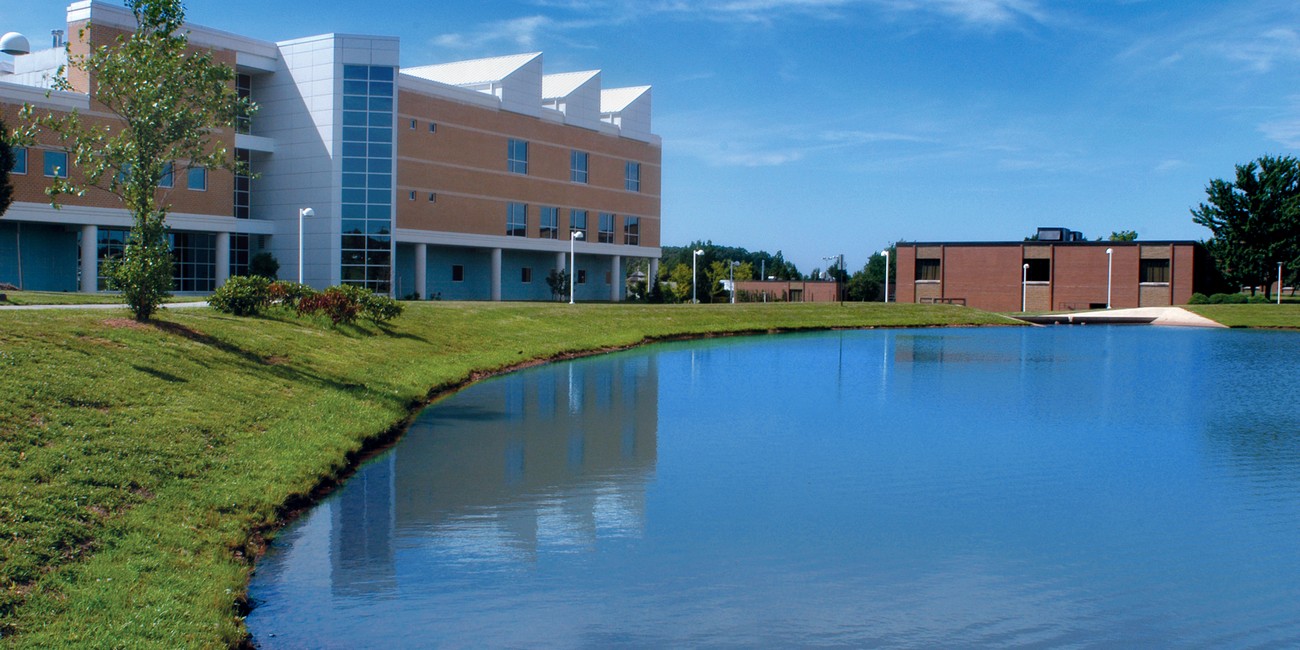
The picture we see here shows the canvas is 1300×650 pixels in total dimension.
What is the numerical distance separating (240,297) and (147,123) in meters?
6.55

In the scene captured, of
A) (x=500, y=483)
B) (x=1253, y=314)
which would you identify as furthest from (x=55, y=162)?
(x=1253, y=314)

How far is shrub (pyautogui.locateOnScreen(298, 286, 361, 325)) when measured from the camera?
25.2 m

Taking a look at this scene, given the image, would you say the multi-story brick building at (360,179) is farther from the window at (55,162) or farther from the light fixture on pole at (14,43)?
the light fixture on pole at (14,43)

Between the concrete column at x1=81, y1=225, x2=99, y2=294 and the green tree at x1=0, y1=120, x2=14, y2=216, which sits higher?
the green tree at x1=0, y1=120, x2=14, y2=216

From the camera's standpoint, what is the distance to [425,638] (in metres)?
7.90

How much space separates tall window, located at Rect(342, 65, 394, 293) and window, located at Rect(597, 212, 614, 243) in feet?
56.4

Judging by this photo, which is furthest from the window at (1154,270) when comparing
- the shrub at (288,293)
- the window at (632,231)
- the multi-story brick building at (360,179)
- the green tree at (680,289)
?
the shrub at (288,293)

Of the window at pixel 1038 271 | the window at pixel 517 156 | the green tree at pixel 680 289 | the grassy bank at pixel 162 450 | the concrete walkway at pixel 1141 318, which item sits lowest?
the grassy bank at pixel 162 450

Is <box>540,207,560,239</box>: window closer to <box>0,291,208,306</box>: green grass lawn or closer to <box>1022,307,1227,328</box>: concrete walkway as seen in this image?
<box>1022,307,1227,328</box>: concrete walkway

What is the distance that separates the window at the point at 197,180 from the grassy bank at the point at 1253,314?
52.9 meters

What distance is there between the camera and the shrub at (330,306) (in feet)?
82.7

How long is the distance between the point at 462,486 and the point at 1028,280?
7217 cm

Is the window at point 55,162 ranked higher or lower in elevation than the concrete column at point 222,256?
higher

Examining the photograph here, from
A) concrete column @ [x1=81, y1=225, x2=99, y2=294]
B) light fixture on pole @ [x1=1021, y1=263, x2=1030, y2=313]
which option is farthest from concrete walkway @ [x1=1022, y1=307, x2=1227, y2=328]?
concrete column @ [x1=81, y1=225, x2=99, y2=294]
